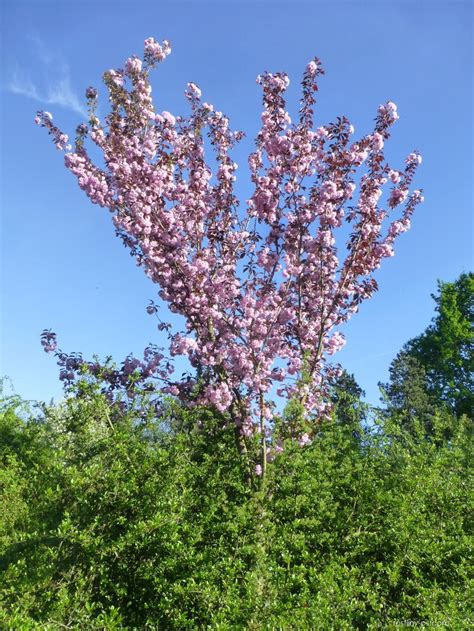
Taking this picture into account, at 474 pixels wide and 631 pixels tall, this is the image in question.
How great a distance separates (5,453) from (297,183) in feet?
22.2

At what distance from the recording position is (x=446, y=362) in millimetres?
27969

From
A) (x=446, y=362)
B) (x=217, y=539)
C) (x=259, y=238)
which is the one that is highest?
(x=446, y=362)

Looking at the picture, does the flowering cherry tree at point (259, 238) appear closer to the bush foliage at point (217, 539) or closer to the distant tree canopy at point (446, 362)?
the bush foliage at point (217, 539)

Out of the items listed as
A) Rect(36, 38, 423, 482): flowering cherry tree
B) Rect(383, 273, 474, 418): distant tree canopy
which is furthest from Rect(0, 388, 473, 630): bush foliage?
Rect(383, 273, 474, 418): distant tree canopy

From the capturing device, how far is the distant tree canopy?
26.5 metres

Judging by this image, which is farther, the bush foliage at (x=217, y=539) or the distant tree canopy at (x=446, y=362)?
the distant tree canopy at (x=446, y=362)

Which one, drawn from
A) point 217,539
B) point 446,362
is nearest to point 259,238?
point 217,539

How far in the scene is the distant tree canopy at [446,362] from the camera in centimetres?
2653

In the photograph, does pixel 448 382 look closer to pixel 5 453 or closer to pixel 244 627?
pixel 5 453

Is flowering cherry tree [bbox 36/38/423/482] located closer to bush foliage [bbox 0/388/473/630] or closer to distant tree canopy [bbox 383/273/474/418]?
bush foliage [bbox 0/388/473/630]

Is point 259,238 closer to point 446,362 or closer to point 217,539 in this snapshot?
point 217,539

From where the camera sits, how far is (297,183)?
795 cm

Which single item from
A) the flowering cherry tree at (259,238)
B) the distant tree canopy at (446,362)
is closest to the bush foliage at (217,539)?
the flowering cherry tree at (259,238)

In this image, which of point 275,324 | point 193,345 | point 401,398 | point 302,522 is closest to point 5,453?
point 193,345
